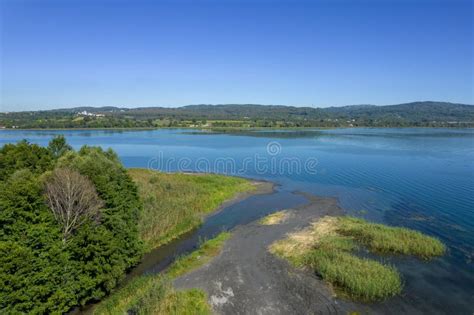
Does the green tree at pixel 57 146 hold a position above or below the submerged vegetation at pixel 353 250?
above

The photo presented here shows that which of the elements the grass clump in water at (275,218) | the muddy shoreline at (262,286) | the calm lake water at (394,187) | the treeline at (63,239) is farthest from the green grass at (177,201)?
the grass clump in water at (275,218)

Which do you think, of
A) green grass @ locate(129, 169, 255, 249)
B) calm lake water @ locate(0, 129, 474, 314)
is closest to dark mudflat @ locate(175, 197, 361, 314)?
calm lake water @ locate(0, 129, 474, 314)

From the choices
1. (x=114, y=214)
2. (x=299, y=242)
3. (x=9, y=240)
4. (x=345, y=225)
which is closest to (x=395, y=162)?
(x=345, y=225)

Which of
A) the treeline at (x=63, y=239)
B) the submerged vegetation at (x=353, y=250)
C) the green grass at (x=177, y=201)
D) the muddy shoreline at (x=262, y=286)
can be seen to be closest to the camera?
the treeline at (x=63, y=239)

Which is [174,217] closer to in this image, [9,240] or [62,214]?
[62,214]

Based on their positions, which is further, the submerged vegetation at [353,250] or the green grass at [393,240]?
the green grass at [393,240]

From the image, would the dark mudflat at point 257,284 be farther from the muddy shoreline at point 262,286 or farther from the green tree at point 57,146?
the green tree at point 57,146

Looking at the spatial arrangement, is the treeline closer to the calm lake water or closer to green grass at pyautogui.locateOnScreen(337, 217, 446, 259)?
the calm lake water

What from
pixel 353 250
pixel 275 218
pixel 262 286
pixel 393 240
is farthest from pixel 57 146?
pixel 393 240
